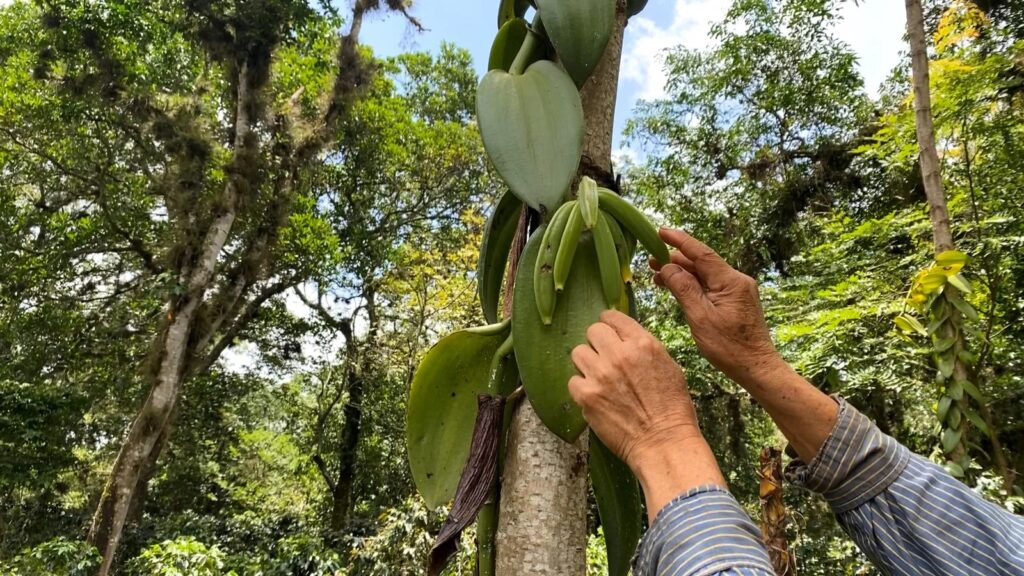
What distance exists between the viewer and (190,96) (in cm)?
537

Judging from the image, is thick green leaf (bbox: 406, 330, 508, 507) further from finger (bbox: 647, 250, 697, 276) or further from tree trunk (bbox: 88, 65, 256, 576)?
tree trunk (bbox: 88, 65, 256, 576)

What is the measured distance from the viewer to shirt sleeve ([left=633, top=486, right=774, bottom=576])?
33 centimetres

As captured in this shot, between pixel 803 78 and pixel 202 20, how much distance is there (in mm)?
4803

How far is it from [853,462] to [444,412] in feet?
1.33

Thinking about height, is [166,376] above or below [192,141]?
below

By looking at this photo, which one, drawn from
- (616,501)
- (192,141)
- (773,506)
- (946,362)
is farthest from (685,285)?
(192,141)

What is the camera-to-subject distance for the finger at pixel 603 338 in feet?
1.42

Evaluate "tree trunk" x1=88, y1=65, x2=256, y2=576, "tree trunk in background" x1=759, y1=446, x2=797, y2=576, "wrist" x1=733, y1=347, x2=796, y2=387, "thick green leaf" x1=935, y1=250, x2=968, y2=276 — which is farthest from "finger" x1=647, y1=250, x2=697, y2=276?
"tree trunk" x1=88, y1=65, x2=256, y2=576

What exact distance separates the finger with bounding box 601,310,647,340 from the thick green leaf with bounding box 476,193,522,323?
0.20 m

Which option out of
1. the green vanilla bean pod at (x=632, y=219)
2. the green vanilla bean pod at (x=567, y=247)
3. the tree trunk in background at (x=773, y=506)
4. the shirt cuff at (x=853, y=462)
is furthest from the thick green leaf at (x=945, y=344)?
the green vanilla bean pod at (x=567, y=247)

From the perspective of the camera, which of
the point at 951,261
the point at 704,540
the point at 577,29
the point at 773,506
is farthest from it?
the point at 951,261

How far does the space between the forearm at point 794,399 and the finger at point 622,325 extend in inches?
9.4

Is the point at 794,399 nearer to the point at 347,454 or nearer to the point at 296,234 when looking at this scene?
the point at 296,234

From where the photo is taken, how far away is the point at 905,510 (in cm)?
58
